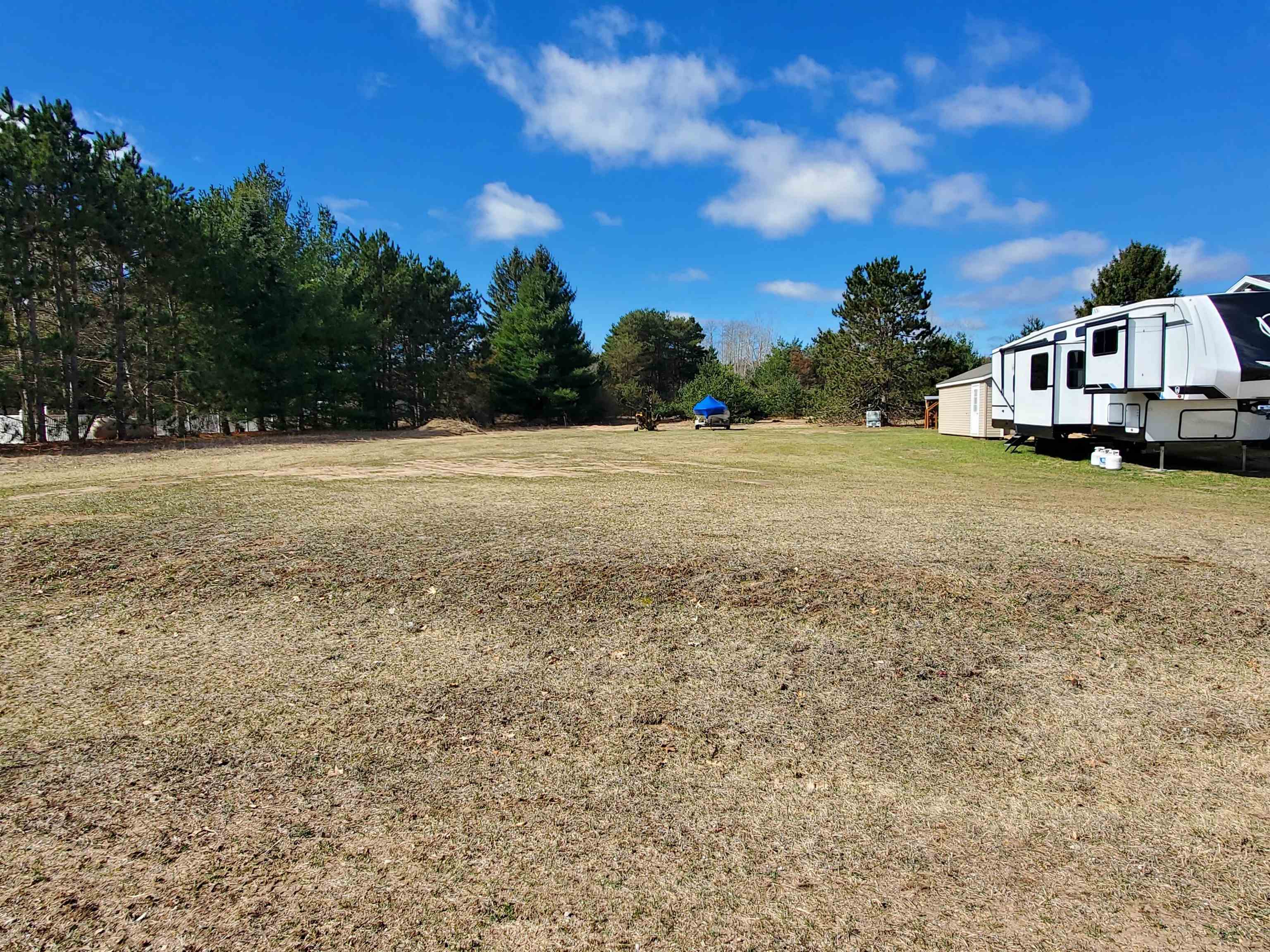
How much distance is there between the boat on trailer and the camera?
9562 millimetres

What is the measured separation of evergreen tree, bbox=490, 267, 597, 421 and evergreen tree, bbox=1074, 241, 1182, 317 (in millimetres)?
26172

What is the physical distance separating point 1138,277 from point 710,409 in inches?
891

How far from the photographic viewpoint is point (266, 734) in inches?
104

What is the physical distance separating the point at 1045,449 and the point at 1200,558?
1082cm

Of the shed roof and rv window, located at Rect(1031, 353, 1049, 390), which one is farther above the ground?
the shed roof

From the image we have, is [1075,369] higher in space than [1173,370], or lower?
higher

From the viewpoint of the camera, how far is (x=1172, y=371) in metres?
10.0

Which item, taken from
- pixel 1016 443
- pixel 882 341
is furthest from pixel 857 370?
pixel 1016 443

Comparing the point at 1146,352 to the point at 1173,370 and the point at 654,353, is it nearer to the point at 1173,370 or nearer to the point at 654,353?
the point at 1173,370

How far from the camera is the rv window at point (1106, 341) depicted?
1083 centimetres

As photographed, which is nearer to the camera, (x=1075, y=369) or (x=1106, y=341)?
(x=1106, y=341)

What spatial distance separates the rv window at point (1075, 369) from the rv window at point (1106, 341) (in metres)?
0.88

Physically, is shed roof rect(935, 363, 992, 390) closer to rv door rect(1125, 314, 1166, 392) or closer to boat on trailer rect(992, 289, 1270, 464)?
boat on trailer rect(992, 289, 1270, 464)

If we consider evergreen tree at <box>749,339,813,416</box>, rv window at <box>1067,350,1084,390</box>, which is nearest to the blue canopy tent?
evergreen tree at <box>749,339,813,416</box>
